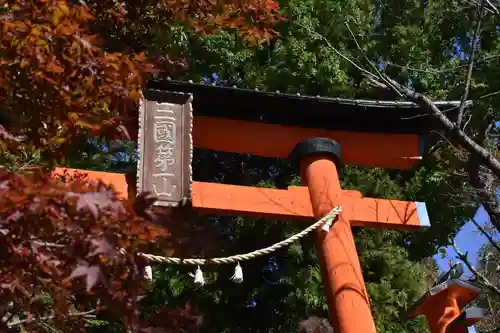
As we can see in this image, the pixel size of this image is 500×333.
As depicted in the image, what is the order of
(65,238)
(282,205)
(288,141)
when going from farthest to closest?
(288,141), (282,205), (65,238)

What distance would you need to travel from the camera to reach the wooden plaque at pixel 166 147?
445 centimetres

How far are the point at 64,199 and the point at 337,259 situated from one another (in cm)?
353

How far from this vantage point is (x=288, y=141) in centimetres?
575

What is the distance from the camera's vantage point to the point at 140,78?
2.58 meters

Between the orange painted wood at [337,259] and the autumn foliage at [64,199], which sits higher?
the orange painted wood at [337,259]

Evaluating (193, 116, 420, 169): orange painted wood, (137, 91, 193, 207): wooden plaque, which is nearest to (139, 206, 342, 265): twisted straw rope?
(137, 91, 193, 207): wooden plaque

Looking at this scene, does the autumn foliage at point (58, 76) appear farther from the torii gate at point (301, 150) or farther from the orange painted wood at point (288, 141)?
the orange painted wood at point (288, 141)

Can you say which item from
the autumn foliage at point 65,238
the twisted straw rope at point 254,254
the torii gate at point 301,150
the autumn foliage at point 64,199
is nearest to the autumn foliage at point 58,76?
the autumn foliage at point 64,199

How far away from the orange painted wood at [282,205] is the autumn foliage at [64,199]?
246cm

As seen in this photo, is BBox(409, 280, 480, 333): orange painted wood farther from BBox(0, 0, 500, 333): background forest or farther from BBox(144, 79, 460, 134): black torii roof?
BBox(0, 0, 500, 333): background forest

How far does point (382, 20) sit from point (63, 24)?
30.0 ft

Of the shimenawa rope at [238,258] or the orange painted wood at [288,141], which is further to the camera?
the orange painted wood at [288,141]

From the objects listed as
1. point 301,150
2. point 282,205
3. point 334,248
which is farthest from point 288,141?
point 334,248

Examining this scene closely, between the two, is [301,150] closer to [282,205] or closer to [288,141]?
[288,141]
